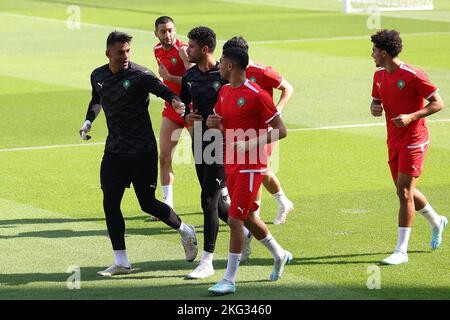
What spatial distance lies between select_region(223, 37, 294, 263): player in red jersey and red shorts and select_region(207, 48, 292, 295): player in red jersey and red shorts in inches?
22.8

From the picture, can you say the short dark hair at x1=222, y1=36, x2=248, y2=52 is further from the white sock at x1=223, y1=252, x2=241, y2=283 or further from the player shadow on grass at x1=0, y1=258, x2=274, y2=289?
the player shadow on grass at x1=0, y1=258, x2=274, y2=289

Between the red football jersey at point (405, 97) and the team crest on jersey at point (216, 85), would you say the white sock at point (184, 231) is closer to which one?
the team crest on jersey at point (216, 85)

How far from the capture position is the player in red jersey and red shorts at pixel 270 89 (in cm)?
1130

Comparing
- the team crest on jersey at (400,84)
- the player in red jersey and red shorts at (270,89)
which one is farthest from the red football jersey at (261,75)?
the team crest on jersey at (400,84)

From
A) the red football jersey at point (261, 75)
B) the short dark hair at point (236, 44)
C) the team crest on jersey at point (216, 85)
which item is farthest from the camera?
the red football jersey at point (261, 75)

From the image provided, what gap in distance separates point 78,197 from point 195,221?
2.04 meters

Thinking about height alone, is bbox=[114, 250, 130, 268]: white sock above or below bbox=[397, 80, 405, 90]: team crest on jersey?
below

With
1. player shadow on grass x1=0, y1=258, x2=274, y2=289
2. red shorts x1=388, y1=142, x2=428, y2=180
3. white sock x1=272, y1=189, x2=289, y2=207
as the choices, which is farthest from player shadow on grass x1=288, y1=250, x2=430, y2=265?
white sock x1=272, y1=189, x2=289, y2=207

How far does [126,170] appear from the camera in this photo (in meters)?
11.0

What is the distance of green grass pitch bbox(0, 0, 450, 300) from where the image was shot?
414 inches

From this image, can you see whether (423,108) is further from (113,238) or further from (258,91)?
(113,238)

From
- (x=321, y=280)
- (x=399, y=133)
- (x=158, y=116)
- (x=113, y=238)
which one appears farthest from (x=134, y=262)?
(x=158, y=116)

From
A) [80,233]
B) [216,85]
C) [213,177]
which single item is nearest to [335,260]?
[213,177]

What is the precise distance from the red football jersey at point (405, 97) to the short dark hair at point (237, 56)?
191 centimetres
